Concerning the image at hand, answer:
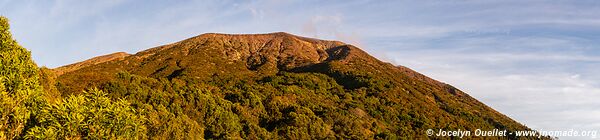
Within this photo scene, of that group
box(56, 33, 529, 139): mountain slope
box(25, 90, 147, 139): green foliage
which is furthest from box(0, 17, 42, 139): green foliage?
box(56, 33, 529, 139): mountain slope

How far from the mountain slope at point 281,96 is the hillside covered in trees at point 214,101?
27 centimetres

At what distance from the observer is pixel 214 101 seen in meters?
89.7

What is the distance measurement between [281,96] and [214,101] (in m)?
32.0

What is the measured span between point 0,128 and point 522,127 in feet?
539

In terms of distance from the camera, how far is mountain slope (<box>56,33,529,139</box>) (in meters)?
83.5

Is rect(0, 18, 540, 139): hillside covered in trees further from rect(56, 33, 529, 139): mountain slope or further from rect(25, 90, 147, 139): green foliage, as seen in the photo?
rect(56, 33, 529, 139): mountain slope

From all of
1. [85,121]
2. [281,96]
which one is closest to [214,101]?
[281,96]

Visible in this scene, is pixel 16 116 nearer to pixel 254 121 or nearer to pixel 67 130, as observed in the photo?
pixel 67 130

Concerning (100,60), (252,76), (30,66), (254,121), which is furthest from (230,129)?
(100,60)

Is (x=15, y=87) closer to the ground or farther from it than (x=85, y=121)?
farther from it

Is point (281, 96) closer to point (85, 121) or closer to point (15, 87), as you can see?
point (15, 87)

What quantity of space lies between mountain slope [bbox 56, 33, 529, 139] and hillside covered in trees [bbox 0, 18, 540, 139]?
0.27 m

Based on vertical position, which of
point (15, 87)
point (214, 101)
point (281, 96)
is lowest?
point (281, 96)

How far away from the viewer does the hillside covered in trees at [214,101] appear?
96.3ft
